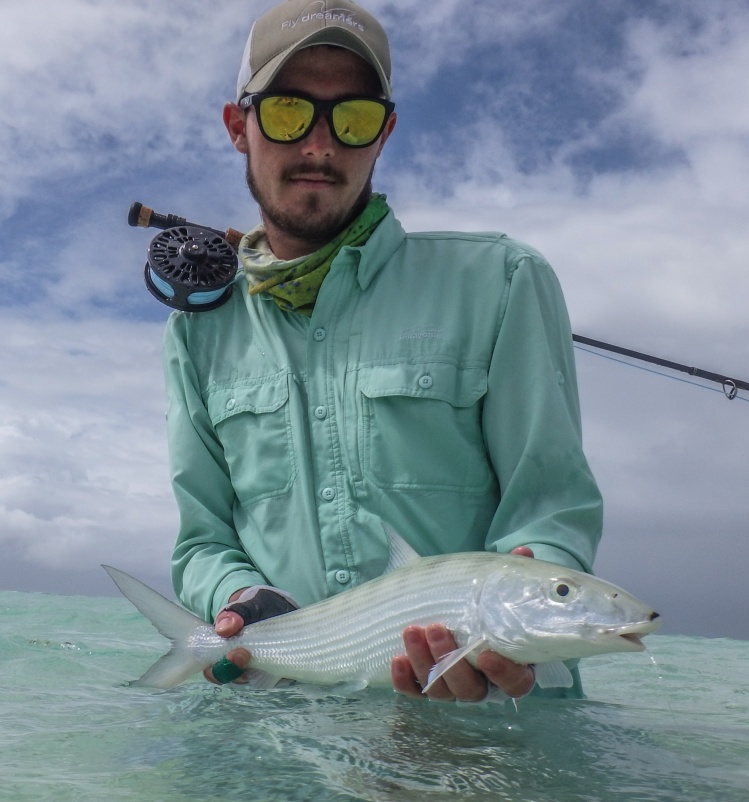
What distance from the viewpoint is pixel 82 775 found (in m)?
2.48

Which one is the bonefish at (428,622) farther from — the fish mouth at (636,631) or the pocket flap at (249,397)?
the pocket flap at (249,397)

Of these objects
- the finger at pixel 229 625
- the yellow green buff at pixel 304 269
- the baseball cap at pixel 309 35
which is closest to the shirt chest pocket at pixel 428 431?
the yellow green buff at pixel 304 269

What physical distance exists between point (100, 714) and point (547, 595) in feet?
6.35

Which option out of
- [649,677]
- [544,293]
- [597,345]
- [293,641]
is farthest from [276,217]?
[649,677]

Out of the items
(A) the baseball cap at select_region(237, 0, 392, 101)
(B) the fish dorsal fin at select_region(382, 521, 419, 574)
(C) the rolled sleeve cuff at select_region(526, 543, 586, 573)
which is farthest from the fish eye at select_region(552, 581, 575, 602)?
(A) the baseball cap at select_region(237, 0, 392, 101)

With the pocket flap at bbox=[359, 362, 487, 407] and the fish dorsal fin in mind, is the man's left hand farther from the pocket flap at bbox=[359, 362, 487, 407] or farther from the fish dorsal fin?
the pocket flap at bbox=[359, 362, 487, 407]

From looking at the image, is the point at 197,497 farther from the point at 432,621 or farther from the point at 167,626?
the point at 432,621

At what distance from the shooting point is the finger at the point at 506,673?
268cm

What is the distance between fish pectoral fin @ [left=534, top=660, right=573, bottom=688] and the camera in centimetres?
278

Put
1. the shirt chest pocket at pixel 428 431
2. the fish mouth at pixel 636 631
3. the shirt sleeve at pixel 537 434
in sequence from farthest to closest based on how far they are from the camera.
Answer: the shirt chest pocket at pixel 428 431, the shirt sleeve at pixel 537 434, the fish mouth at pixel 636 631

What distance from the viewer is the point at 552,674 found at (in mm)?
2795

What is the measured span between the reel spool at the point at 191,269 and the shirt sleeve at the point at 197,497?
13 centimetres

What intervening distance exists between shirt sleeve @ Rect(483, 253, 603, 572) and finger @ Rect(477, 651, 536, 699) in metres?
0.52

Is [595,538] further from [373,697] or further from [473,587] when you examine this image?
[373,697]
